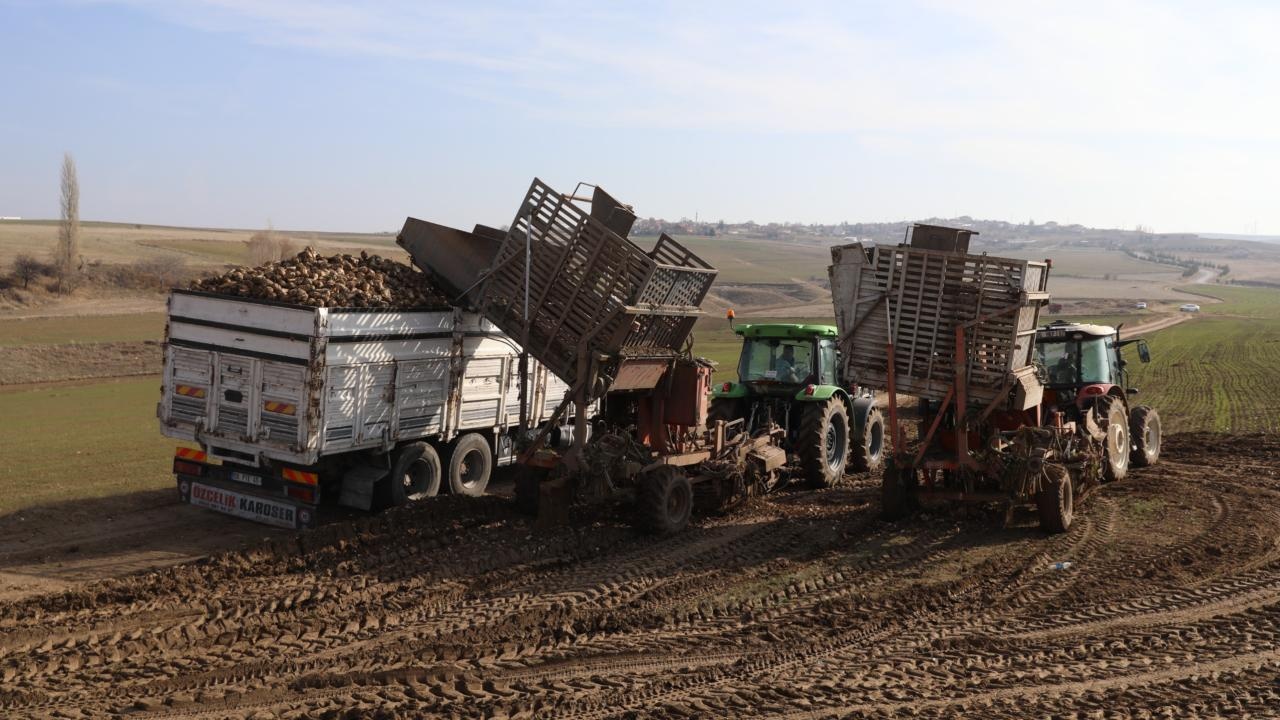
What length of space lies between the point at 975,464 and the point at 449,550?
565 cm

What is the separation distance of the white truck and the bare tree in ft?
145

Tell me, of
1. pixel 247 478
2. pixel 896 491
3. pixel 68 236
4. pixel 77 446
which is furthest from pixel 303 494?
pixel 68 236

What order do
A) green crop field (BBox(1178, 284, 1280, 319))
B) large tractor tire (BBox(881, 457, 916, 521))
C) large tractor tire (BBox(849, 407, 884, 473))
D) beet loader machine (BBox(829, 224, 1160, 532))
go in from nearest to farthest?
beet loader machine (BBox(829, 224, 1160, 532))
large tractor tire (BBox(881, 457, 916, 521))
large tractor tire (BBox(849, 407, 884, 473))
green crop field (BBox(1178, 284, 1280, 319))

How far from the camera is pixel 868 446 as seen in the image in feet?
53.1

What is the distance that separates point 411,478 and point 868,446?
7111 millimetres

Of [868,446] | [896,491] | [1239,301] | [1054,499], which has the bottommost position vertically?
[868,446]

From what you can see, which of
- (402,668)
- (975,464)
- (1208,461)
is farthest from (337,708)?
(1208,461)

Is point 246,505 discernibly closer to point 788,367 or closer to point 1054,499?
point 788,367

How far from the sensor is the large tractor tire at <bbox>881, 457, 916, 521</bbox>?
1211cm

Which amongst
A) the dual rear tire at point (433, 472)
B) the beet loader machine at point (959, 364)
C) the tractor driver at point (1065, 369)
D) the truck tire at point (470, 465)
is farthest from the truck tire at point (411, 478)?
the tractor driver at point (1065, 369)

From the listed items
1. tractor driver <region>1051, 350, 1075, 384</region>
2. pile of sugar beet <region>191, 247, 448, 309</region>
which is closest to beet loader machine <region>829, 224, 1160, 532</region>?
tractor driver <region>1051, 350, 1075, 384</region>

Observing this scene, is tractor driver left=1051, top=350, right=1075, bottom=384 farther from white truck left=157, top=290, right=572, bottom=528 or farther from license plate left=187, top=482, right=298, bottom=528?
license plate left=187, top=482, right=298, bottom=528

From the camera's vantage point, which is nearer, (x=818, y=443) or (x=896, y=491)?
(x=896, y=491)

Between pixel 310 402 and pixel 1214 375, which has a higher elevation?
pixel 310 402
